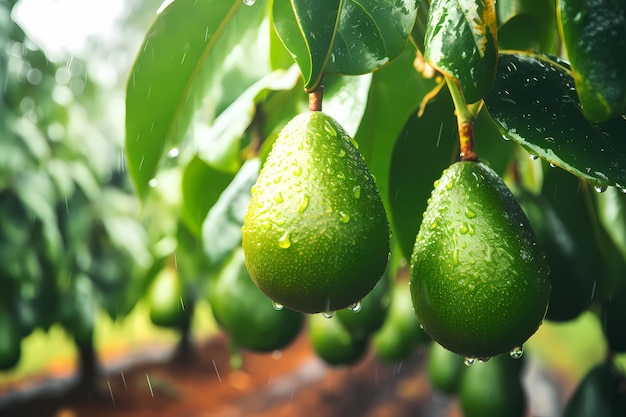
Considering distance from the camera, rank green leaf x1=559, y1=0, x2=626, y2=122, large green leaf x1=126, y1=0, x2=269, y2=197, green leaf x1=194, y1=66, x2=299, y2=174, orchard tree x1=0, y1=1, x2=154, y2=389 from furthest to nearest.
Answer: orchard tree x1=0, y1=1, x2=154, y2=389, green leaf x1=194, y1=66, x2=299, y2=174, large green leaf x1=126, y1=0, x2=269, y2=197, green leaf x1=559, y1=0, x2=626, y2=122

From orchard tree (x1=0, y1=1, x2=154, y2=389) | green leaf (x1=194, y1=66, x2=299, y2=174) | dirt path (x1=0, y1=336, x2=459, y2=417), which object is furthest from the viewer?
dirt path (x1=0, y1=336, x2=459, y2=417)

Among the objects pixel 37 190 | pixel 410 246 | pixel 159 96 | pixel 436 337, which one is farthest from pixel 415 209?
pixel 37 190

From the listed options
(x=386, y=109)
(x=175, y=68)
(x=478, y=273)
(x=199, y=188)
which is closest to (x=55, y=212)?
(x=199, y=188)

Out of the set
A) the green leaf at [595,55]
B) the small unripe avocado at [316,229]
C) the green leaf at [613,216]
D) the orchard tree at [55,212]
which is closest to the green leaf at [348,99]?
the small unripe avocado at [316,229]

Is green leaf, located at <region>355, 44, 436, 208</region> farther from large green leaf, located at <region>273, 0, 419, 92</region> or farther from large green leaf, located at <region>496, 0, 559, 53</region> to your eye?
large green leaf, located at <region>273, 0, 419, 92</region>

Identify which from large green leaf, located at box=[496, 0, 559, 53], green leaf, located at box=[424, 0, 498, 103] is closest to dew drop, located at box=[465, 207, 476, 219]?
green leaf, located at box=[424, 0, 498, 103]

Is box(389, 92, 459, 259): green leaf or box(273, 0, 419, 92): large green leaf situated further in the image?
box(389, 92, 459, 259): green leaf
